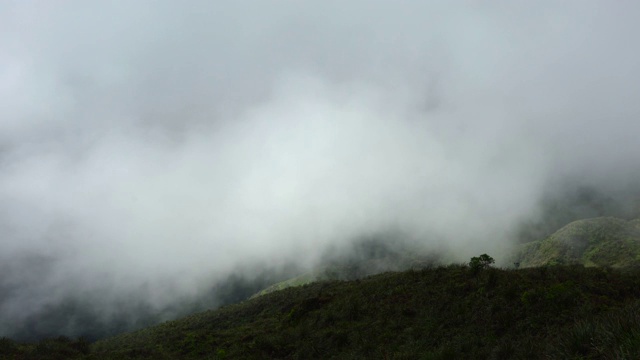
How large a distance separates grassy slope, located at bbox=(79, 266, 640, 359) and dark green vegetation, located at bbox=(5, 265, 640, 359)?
43 mm

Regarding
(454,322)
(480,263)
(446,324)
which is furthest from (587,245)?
(446,324)

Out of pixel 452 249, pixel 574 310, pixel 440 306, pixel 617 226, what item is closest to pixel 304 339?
pixel 440 306

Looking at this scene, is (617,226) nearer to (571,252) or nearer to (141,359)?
(571,252)

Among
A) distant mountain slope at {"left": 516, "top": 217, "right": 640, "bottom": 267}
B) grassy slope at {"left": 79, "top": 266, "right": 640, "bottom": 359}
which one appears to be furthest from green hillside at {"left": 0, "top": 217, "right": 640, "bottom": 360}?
distant mountain slope at {"left": 516, "top": 217, "right": 640, "bottom": 267}

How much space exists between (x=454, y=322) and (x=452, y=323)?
114 millimetres

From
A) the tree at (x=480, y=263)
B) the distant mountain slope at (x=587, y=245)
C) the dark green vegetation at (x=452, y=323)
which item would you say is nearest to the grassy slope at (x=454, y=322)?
the dark green vegetation at (x=452, y=323)

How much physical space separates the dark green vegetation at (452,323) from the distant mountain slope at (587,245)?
106360mm

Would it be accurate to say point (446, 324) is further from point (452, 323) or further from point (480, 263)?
point (480, 263)

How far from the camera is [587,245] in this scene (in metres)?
129

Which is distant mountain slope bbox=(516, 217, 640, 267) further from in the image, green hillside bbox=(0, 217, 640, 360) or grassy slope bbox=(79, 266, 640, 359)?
grassy slope bbox=(79, 266, 640, 359)

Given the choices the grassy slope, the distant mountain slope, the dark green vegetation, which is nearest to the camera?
the dark green vegetation

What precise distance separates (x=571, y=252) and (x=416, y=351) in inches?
5623

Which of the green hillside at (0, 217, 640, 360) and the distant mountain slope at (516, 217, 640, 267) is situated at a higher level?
the distant mountain slope at (516, 217, 640, 267)

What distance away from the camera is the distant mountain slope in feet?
356
